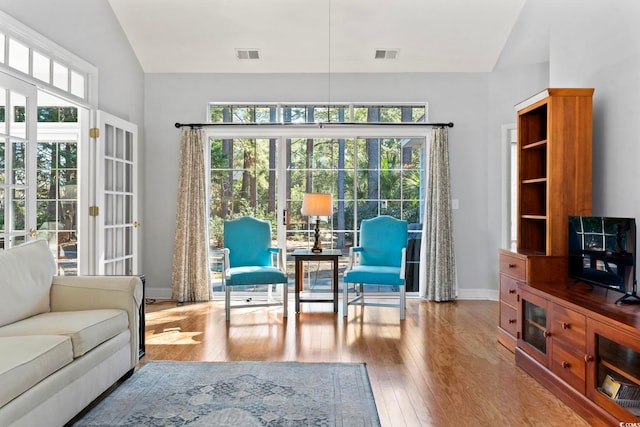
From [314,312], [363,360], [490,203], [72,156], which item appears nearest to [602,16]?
[490,203]

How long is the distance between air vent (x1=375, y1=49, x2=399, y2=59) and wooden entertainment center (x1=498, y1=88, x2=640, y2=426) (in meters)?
2.02

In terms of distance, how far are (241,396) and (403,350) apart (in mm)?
1494

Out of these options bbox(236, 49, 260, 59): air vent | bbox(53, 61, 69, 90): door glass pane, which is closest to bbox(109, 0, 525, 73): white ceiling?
bbox(236, 49, 260, 59): air vent

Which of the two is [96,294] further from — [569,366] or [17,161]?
[569,366]

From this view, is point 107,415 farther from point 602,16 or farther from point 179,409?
point 602,16

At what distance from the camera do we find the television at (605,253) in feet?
9.21

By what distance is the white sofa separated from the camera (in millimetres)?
2076

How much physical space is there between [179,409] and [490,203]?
4.48 meters

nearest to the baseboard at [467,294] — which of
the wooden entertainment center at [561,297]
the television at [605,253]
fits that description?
the wooden entertainment center at [561,297]

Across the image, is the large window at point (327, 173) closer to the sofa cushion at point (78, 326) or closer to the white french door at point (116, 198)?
the white french door at point (116, 198)

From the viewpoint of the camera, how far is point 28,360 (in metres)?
2.09

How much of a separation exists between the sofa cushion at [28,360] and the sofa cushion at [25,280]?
0.45 meters

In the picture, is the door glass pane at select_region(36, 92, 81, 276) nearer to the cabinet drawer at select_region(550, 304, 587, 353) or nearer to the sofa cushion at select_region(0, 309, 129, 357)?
the sofa cushion at select_region(0, 309, 129, 357)

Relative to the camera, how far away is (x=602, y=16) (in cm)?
367
